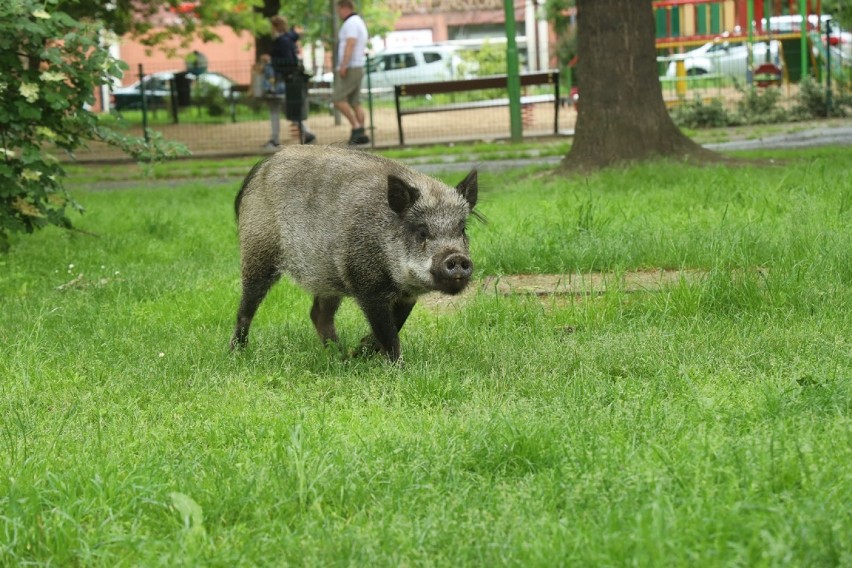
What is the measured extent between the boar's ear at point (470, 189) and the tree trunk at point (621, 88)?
6914 millimetres

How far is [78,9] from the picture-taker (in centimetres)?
2300

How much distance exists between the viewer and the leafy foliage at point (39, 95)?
9898mm

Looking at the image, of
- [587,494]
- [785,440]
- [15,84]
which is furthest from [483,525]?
[15,84]

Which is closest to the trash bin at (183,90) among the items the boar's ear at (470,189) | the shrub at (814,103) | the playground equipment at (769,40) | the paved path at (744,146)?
the playground equipment at (769,40)

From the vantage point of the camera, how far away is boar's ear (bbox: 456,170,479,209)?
270 inches

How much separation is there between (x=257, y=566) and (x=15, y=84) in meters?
7.44

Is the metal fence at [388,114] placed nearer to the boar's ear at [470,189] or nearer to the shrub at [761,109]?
the shrub at [761,109]

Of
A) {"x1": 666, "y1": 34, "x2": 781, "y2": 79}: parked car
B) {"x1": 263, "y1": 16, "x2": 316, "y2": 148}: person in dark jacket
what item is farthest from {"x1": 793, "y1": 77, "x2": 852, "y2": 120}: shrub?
{"x1": 263, "y1": 16, "x2": 316, "y2": 148}: person in dark jacket

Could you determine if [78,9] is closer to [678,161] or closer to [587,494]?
[678,161]

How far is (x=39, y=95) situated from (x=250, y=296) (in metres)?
3.82

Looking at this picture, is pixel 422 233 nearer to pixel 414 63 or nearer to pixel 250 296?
pixel 250 296

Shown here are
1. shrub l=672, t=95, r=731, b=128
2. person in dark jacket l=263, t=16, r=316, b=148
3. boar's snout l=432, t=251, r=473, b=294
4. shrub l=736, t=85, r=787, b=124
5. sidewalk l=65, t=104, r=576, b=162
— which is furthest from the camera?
sidewalk l=65, t=104, r=576, b=162

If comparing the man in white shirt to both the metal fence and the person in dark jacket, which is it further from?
the metal fence

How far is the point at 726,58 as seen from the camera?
33156 millimetres
